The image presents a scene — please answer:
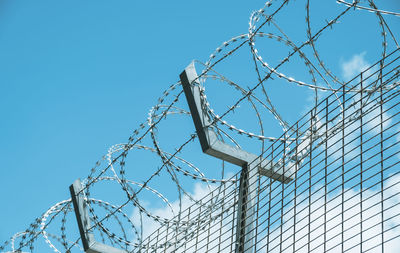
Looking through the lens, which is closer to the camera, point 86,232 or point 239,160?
point 239,160

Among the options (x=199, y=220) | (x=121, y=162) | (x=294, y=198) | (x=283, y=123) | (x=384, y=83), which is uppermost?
(x=121, y=162)

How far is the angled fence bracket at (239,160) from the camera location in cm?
544

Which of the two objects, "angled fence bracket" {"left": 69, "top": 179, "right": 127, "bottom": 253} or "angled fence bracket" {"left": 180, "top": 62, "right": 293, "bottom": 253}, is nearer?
"angled fence bracket" {"left": 180, "top": 62, "right": 293, "bottom": 253}

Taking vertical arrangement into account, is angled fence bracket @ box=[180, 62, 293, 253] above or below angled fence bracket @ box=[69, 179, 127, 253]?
below

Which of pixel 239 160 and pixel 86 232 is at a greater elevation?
pixel 86 232

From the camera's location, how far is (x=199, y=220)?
6.09 metres

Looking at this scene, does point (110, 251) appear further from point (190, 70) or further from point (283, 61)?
point (283, 61)

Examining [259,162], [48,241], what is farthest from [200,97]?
[48,241]

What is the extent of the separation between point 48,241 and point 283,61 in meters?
4.02

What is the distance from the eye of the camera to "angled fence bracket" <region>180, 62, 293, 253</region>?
544 centimetres

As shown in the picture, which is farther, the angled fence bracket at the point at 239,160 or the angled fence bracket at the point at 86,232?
the angled fence bracket at the point at 86,232

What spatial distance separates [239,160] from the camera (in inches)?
232

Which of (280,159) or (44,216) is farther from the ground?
(44,216)

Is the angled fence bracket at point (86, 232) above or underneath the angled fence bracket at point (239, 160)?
above
